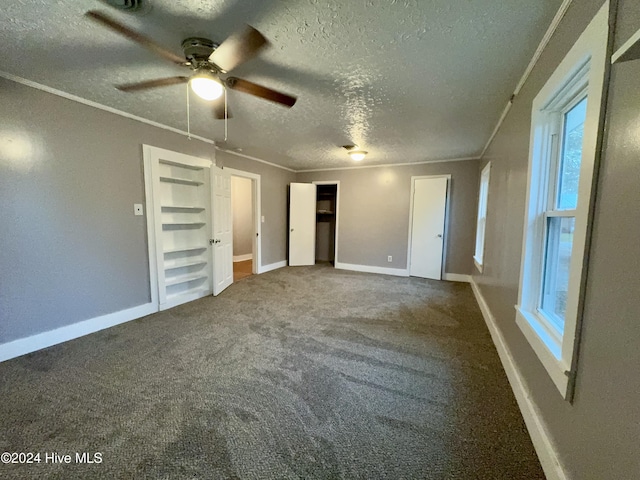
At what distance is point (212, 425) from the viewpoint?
1.51 metres

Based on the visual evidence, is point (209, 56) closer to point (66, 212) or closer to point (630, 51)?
point (630, 51)

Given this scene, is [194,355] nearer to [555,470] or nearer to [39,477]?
[39,477]

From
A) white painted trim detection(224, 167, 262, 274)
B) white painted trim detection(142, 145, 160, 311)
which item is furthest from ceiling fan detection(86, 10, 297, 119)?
white painted trim detection(224, 167, 262, 274)

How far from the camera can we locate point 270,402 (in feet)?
5.57

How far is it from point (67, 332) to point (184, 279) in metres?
1.29

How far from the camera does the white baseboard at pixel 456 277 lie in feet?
Answer: 15.9

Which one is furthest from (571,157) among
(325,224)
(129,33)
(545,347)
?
(325,224)

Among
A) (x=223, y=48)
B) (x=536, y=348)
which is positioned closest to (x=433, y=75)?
(x=223, y=48)

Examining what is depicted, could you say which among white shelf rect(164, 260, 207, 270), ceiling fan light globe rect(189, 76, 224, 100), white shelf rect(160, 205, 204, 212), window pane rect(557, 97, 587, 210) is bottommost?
white shelf rect(164, 260, 207, 270)

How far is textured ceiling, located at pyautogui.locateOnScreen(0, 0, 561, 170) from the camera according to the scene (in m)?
1.36

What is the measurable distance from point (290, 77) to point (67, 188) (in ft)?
7.58

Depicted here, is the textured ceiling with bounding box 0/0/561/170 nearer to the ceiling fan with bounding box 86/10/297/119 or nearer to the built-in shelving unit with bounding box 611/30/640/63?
the ceiling fan with bounding box 86/10/297/119

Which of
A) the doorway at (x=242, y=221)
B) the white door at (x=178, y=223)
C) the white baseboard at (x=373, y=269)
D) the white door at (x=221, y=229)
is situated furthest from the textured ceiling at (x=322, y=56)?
the doorway at (x=242, y=221)

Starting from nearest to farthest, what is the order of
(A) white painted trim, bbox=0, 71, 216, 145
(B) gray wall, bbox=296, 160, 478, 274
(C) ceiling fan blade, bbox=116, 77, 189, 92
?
(C) ceiling fan blade, bbox=116, 77, 189, 92 < (A) white painted trim, bbox=0, 71, 216, 145 < (B) gray wall, bbox=296, 160, 478, 274
